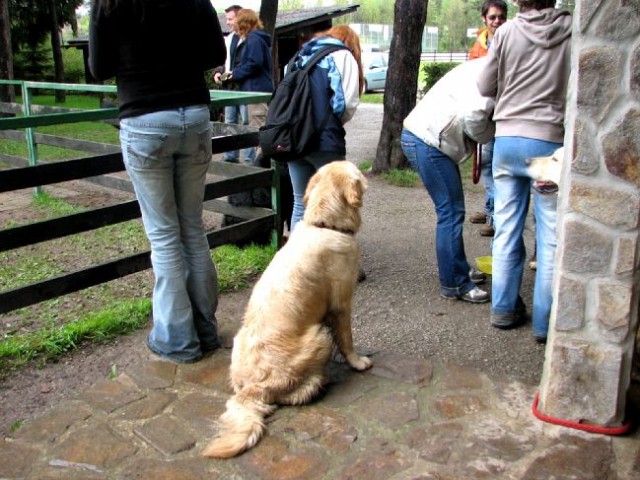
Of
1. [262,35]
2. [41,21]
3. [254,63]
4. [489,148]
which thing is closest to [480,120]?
[489,148]

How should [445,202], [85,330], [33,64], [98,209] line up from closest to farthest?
[85,330], [98,209], [445,202], [33,64]

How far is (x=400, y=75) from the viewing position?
8969 millimetres

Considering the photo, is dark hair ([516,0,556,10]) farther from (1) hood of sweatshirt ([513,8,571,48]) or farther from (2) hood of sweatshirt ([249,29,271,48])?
(2) hood of sweatshirt ([249,29,271,48])

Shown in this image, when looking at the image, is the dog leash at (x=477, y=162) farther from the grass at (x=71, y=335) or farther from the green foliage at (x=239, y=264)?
the grass at (x=71, y=335)

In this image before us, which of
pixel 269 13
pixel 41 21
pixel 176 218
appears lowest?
pixel 176 218

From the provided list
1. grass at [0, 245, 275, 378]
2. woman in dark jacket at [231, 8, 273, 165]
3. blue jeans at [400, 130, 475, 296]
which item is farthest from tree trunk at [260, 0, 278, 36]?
blue jeans at [400, 130, 475, 296]

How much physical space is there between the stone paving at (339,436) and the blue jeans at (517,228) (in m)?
0.72

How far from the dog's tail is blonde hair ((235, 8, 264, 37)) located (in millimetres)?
6145

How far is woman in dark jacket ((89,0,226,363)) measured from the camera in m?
3.27

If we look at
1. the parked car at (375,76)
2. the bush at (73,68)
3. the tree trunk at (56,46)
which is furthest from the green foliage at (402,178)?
the bush at (73,68)

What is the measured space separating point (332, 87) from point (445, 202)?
3.74 feet

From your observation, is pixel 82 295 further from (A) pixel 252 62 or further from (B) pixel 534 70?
(A) pixel 252 62

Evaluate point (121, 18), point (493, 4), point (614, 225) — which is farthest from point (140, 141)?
point (493, 4)

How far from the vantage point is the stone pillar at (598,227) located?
2.68 meters
